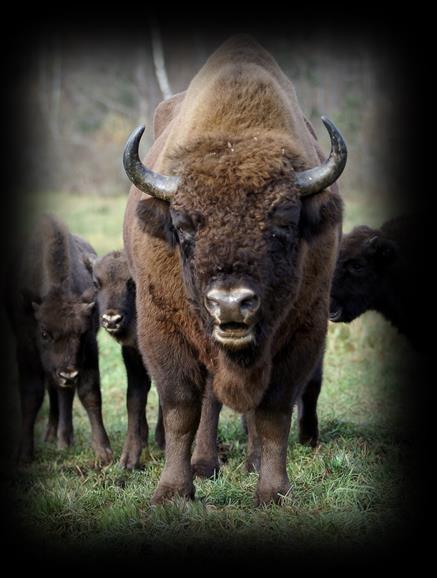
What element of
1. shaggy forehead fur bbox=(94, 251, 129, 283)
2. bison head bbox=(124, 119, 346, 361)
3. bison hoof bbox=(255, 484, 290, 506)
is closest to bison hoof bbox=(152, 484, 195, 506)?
bison hoof bbox=(255, 484, 290, 506)

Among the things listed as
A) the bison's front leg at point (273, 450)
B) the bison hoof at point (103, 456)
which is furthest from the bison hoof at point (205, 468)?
the bison hoof at point (103, 456)

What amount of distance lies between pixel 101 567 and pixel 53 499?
3.75 feet

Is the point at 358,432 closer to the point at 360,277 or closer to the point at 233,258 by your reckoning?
the point at 360,277

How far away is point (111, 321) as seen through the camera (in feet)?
25.8

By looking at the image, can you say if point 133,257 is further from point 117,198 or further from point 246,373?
point 117,198

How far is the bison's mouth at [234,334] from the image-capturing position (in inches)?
199

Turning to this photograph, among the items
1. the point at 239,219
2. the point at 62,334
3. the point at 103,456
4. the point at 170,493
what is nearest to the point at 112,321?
the point at 62,334

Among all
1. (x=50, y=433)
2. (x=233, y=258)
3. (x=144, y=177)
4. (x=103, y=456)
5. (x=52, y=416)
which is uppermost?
(x=144, y=177)

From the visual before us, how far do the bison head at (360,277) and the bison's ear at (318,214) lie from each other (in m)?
3.09

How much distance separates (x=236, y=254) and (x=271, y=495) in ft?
5.87

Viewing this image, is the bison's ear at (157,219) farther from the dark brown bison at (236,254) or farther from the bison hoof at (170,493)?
the bison hoof at (170,493)

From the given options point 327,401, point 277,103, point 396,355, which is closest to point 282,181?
point 277,103

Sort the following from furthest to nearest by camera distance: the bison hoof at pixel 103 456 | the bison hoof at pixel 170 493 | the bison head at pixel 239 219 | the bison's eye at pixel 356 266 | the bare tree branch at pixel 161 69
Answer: the bare tree branch at pixel 161 69
the bison's eye at pixel 356 266
the bison hoof at pixel 103 456
the bison hoof at pixel 170 493
the bison head at pixel 239 219

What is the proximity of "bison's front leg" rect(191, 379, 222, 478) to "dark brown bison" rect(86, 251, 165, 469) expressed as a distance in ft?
2.65
